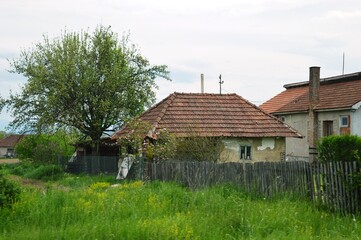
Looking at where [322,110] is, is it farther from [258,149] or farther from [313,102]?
[258,149]

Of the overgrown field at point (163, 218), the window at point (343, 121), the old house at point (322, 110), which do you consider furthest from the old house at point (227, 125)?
the overgrown field at point (163, 218)

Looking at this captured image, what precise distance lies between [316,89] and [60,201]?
78.0 ft

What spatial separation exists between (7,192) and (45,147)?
96.3 feet

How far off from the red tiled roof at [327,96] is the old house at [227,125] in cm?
706

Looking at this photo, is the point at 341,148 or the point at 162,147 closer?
the point at 341,148

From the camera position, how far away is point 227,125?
23016 millimetres

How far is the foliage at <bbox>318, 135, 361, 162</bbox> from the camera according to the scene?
12.7 m

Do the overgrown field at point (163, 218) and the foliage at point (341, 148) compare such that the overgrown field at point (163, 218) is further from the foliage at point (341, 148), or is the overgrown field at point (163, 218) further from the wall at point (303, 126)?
the wall at point (303, 126)

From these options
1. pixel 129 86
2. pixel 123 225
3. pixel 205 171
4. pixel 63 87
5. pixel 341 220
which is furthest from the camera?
pixel 129 86

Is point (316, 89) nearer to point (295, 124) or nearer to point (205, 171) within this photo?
point (295, 124)

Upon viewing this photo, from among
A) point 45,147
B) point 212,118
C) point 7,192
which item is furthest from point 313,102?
point 7,192

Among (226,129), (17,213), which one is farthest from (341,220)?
(226,129)

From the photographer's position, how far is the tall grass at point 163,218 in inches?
319

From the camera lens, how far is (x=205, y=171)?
15.2 m
